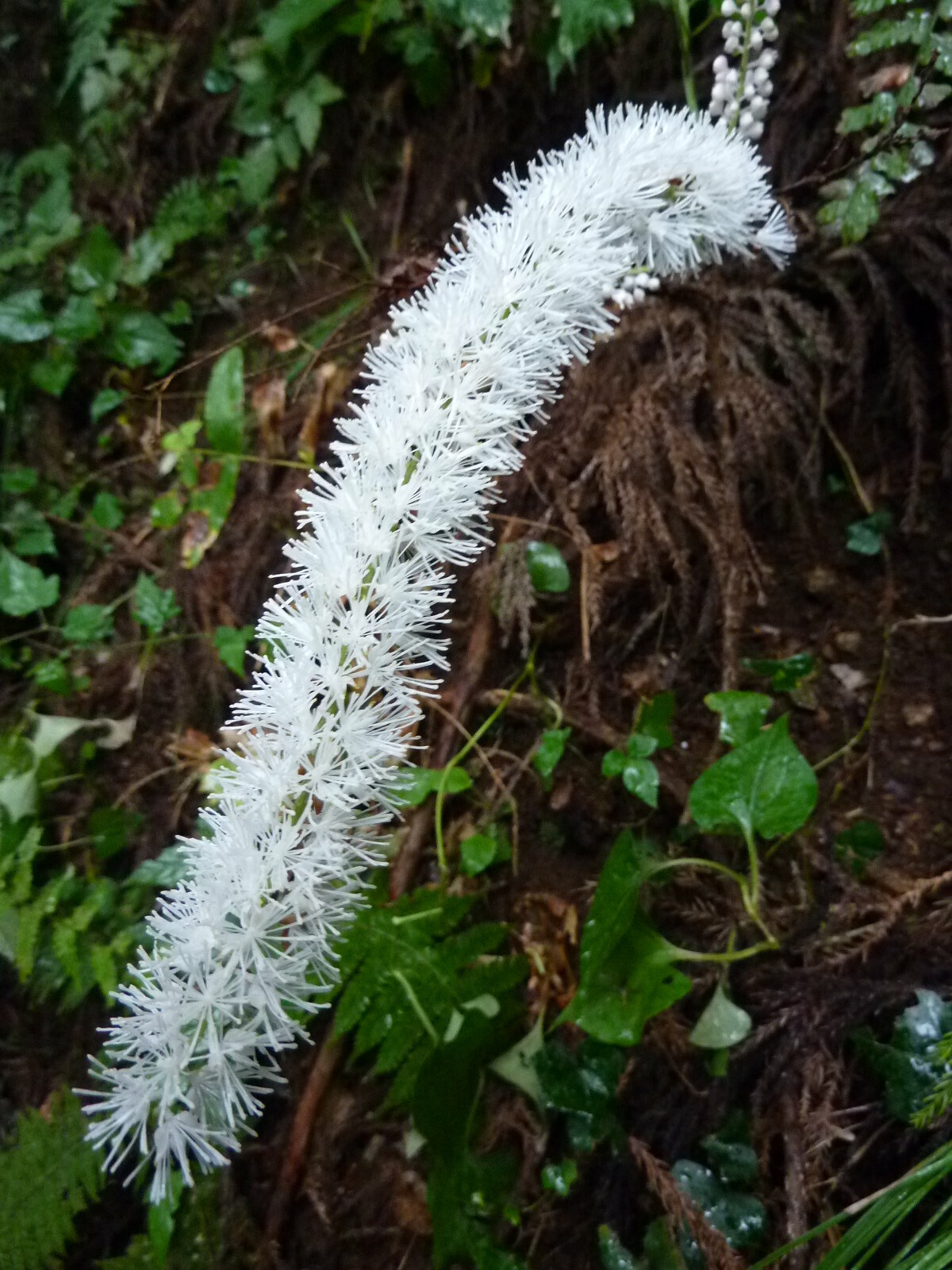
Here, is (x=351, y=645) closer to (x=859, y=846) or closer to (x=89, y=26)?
(x=859, y=846)

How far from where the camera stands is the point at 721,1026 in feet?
3.64

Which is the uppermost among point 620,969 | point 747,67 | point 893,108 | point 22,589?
point 747,67

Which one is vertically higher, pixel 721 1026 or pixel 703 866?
pixel 703 866

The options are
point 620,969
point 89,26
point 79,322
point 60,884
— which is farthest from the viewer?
point 89,26

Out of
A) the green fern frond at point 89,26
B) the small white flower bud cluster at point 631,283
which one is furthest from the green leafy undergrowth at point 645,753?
the green fern frond at point 89,26

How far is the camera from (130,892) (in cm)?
158

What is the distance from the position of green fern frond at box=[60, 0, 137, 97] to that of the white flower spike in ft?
5.91

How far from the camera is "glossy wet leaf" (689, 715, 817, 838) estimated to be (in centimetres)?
111

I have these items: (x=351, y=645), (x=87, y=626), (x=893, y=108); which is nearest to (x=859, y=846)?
(x=351, y=645)

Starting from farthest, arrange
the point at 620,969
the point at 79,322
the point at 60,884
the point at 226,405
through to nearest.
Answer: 1. the point at 79,322
2. the point at 226,405
3. the point at 60,884
4. the point at 620,969

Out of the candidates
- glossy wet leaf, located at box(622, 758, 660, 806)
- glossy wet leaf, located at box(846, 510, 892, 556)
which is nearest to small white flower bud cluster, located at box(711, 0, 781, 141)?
glossy wet leaf, located at box(846, 510, 892, 556)

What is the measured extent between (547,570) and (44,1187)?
4.34ft

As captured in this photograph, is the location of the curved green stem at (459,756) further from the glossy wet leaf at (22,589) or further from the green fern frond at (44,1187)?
the glossy wet leaf at (22,589)

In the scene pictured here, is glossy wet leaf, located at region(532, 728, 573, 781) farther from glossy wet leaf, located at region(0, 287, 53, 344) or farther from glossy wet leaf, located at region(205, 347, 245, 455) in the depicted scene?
glossy wet leaf, located at region(0, 287, 53, 344)
